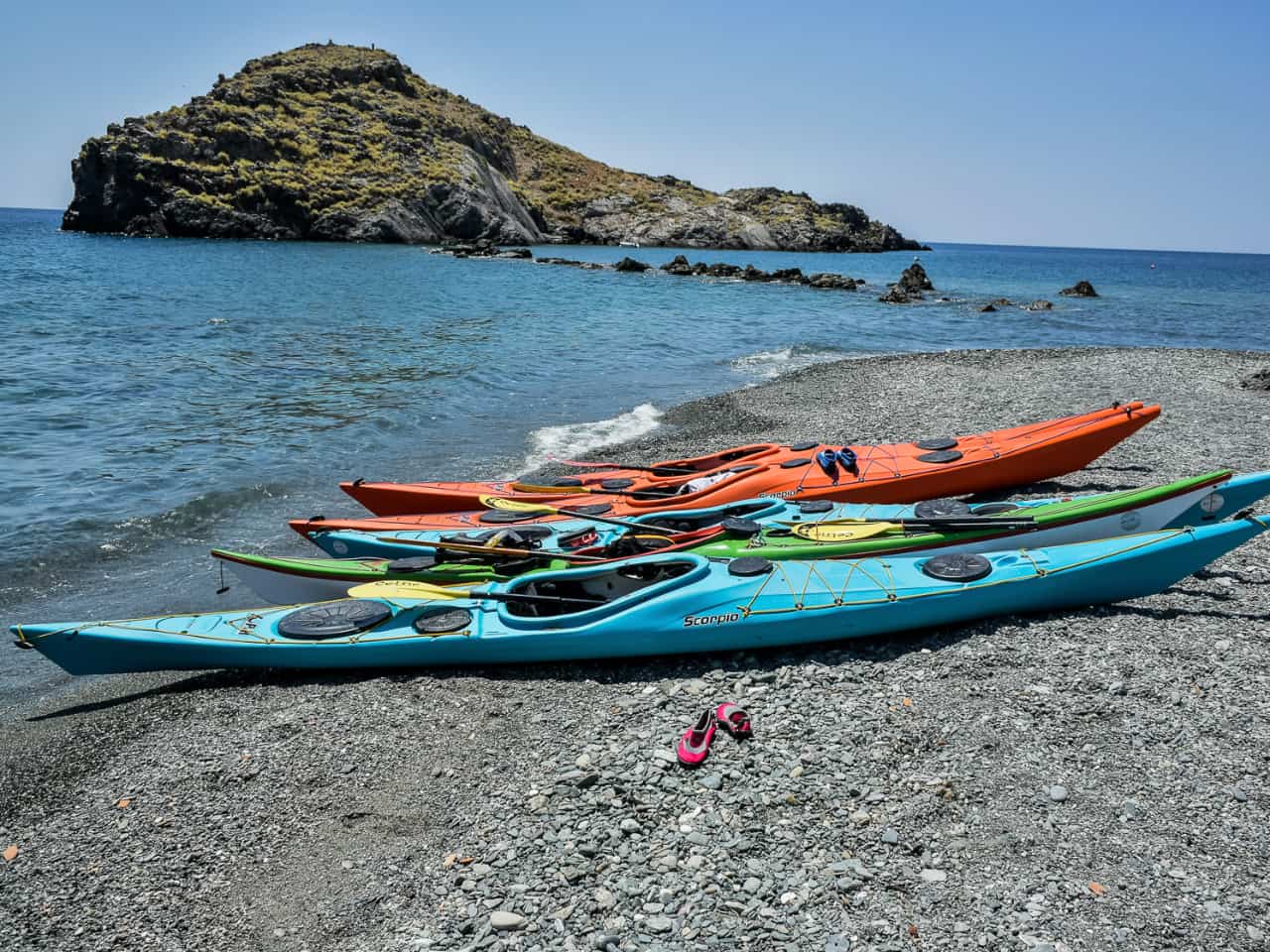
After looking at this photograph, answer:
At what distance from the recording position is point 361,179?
233ft

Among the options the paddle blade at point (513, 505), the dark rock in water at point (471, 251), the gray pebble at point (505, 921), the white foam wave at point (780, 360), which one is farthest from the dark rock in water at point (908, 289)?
the gray pebble at point (505, 921)

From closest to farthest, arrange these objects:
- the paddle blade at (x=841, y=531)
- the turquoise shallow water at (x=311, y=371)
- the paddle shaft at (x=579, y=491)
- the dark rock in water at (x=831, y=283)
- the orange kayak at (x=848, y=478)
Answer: the paddle blade at (x=841, y=531) → the orange kayak at (x=848, y=478) → the paddle shaft at (x=579, y=491) → the turquoise shallow water at (x=311, y=371) → the dark rock in water at (x=831, y=283)

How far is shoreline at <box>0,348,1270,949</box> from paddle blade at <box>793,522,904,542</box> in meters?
1.25

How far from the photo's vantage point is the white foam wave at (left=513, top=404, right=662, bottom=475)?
14.2 meters

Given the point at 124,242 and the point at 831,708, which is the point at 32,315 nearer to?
the point at 831,708

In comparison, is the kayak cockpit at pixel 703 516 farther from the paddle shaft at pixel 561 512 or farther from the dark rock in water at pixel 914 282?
the dark rock in water at pixel 914 282

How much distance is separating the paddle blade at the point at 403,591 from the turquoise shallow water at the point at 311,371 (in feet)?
8.33

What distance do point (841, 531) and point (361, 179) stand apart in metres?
73.7

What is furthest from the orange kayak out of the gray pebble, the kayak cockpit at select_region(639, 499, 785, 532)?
the gray pebble

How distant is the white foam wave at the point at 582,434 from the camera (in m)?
14.2

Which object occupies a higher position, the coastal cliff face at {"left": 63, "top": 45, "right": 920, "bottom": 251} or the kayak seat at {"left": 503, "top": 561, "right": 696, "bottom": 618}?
the coastal cliff face at {"left": 63, "top": 45, "right": 920, "bottom": 251}

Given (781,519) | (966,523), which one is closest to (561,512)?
(781,519)

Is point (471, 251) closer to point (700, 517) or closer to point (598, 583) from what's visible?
point (700, 517)

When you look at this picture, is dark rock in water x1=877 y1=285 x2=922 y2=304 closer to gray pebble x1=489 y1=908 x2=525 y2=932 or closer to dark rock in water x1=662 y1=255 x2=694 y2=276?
dark rock in water x1=662 y1=255 x2=694 y2=276
